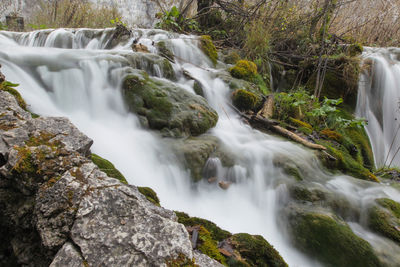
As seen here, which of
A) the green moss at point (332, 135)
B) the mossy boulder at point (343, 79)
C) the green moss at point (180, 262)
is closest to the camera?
the green moss at point (180, 262)

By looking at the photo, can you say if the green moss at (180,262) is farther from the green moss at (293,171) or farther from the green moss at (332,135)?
the green moss at (332,135)

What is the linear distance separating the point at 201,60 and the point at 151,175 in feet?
16.4

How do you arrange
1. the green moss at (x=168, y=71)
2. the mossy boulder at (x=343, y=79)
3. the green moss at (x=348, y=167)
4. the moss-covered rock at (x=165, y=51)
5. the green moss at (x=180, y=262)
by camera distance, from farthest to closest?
the mossy boulder at (x=343, y=79)
the moss-covered rock at (x=165, y=51)
the green moss at (x=168, y=71)
the green moss at (x=348, y=167)
the green moss at (x=180, y=262)

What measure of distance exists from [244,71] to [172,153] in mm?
4146

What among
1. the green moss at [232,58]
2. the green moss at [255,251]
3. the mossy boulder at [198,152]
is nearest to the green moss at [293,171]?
the mossy boulder at [198,152]

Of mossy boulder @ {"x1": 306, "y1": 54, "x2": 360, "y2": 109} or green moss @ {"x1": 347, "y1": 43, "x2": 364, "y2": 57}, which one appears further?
green moss @ {"x1": 347, "y1": 43, "x2": 364, "y2": 57}

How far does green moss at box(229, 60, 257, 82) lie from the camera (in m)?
6.40

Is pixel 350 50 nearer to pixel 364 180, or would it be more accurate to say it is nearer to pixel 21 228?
pixel 364 180

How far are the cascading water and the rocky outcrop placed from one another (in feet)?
4.82

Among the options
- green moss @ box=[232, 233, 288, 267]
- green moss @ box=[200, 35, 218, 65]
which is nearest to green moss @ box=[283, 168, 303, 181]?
green moss @ box=[232, 233, 288, 267]

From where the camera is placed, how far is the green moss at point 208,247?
1.37 m

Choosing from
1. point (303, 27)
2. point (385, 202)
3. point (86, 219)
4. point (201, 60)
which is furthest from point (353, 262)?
point (303, 27)

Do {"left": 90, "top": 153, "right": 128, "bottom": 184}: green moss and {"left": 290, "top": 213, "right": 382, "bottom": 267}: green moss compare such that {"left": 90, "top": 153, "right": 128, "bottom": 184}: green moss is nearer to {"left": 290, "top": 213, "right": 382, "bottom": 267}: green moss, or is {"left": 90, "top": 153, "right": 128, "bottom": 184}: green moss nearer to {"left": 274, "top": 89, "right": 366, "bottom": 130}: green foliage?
{"left": 290, "top": 213, "right": 382, "bottom": 267}: green moss

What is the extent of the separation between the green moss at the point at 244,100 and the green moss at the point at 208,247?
4175mm
